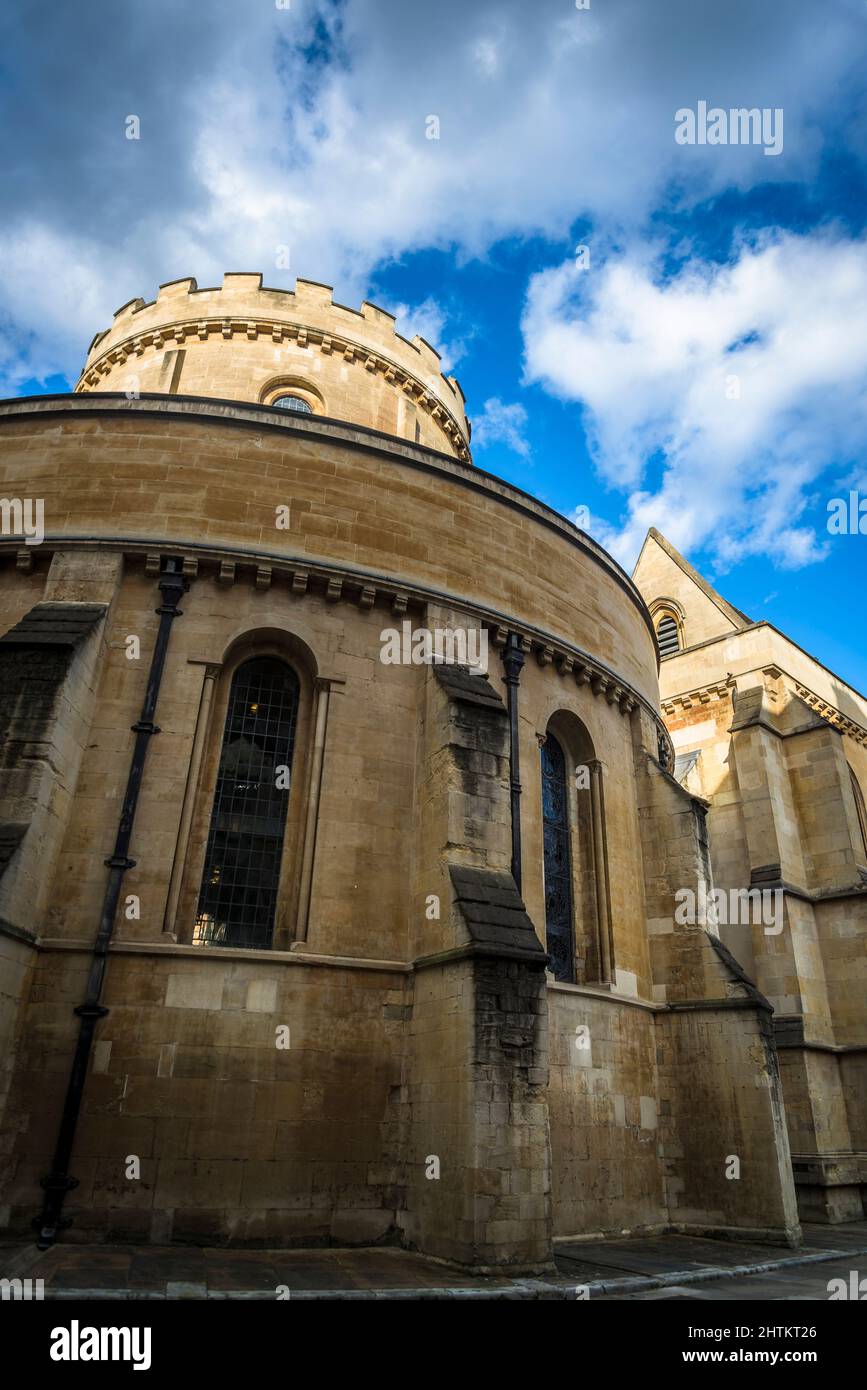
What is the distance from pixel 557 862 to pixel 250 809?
16.8ft

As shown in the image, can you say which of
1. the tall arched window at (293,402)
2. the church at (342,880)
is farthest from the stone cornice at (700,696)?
the tall arched window at (293,402)

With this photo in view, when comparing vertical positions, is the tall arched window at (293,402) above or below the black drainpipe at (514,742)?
above

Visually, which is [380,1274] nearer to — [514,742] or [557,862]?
[557,862]

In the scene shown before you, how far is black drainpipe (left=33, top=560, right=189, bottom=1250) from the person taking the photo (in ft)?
27.7

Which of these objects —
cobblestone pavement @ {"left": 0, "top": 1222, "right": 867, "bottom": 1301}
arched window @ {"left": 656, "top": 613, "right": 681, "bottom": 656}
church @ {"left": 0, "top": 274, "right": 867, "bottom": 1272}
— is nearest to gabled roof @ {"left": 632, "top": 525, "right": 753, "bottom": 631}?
arched window @ {"left": 656, "top": 613, "right": 681, "bottom": 656}

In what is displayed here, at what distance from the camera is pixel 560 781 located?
561 inches

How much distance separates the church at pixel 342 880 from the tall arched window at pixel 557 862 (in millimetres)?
73

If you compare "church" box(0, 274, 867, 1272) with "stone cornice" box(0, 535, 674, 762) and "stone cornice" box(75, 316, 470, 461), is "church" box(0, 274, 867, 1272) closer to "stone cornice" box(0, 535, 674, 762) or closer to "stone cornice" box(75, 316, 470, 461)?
"stone cornice" box(0, 535, 674, 762)

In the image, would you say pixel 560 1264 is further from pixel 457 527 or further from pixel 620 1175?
pixel 457 527

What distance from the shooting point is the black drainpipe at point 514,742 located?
1205cm

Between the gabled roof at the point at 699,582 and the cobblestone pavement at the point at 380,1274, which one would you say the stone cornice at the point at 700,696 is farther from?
the cobblestone pavement at the point at 380,1274

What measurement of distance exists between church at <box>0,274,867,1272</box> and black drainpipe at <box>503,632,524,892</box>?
0.08 m

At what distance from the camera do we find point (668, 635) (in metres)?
29.2
